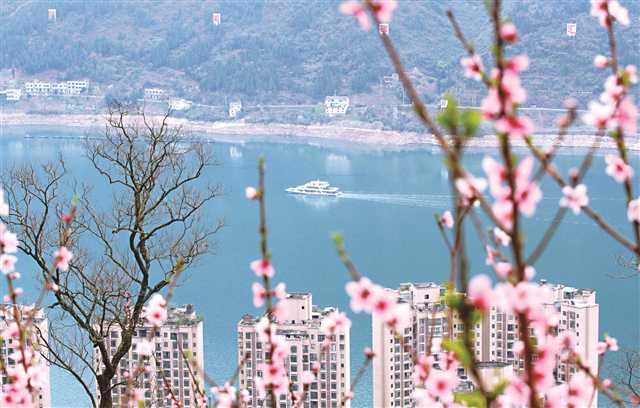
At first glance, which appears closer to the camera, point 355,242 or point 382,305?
point 382,305

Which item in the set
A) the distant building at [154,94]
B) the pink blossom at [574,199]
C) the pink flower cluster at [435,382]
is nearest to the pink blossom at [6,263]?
the pink flower cluster at [435,382]

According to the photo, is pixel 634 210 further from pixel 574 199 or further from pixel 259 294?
pixel 259 294

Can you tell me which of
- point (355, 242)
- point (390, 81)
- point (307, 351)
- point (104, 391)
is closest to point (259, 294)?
point (104, 391)

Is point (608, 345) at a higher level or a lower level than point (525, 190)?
lower

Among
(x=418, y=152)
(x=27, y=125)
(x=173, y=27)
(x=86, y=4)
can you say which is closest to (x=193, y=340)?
(x=418, y=152)

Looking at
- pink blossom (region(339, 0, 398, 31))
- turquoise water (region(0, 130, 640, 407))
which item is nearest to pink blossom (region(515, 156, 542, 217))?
pink blossom (region(339, 0, 398, 31))

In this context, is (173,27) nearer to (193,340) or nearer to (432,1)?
(432,1)

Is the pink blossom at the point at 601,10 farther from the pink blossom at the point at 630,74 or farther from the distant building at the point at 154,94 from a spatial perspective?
the distant building at the point at 154,94
